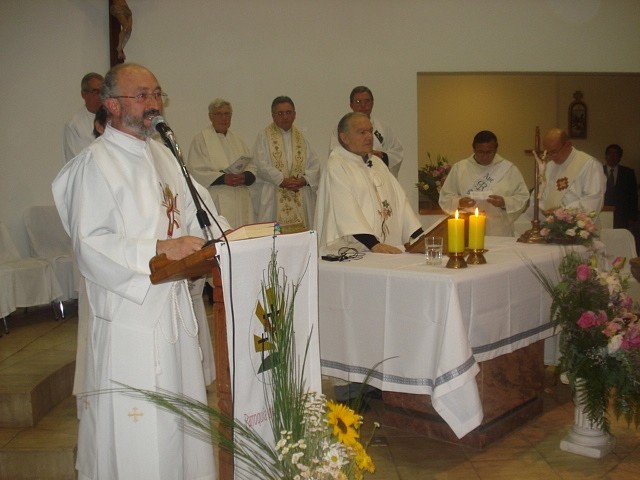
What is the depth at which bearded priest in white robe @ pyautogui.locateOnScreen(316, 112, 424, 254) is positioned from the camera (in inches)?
182

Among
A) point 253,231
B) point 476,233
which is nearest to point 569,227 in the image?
point 476,233

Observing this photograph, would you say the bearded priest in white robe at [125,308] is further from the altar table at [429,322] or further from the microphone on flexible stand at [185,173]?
the altar table at [429,322]

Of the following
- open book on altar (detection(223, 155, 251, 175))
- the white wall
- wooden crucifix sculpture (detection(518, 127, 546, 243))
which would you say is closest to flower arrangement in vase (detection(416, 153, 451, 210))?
the white wall

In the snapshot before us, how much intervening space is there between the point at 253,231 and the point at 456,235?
5.51ft

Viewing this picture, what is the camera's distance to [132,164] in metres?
2.91

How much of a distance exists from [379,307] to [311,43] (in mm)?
5360

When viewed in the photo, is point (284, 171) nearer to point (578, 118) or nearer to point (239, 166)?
point (239, 166)

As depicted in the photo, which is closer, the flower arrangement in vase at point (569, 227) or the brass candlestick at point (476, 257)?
the brass candlestick at point (476, 257)

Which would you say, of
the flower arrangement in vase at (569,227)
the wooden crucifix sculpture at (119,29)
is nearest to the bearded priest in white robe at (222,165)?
the wooden crucifix sculpture at (119,29)

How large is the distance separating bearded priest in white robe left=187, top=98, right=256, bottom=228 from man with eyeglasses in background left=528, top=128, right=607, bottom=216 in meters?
2.82

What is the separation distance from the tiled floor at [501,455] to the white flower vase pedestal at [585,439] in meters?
0.04

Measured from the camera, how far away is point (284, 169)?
7.62 m

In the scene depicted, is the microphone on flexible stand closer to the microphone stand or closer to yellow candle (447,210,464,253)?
the microphone stand

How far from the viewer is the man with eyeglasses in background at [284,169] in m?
7.49
